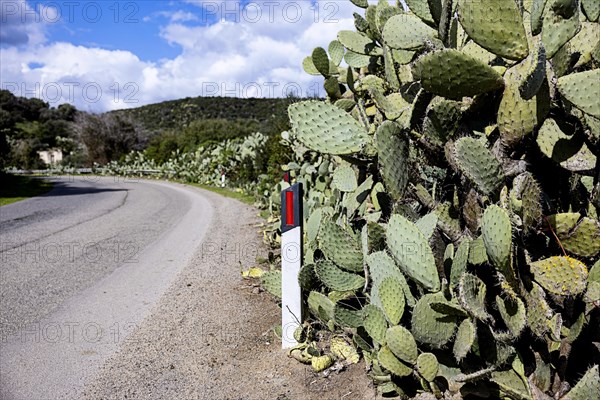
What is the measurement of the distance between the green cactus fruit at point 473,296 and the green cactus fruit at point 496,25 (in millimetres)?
1032

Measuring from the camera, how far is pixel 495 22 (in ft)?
7.77

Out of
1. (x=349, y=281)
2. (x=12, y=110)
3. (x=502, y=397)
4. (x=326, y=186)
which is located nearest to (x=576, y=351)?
(x=502, y=397)

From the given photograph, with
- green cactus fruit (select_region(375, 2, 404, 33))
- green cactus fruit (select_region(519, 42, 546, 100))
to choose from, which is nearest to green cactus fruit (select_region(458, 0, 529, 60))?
green cactus fruit (select_region(519, 42, 546, 100))

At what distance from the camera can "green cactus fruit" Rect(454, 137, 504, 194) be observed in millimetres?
2494

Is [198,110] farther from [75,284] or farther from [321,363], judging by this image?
[321,363]

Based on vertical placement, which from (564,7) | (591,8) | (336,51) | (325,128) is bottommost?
(325,128)

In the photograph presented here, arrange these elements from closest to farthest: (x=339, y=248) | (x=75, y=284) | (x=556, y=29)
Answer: (x=556, y=29) < (x=339, y=248) < (x=75, y=284)

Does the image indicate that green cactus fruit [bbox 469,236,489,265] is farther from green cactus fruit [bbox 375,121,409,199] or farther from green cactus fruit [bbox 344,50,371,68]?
green cactus fruit [bbox 344,50,371,68]

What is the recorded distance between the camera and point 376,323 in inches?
116

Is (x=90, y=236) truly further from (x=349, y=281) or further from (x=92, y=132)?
(x=92, y=132)

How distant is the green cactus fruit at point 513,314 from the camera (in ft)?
7.91

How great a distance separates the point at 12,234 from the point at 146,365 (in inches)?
265

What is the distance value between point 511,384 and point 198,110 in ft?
260

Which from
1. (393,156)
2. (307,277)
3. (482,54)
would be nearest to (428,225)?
(393,156)
